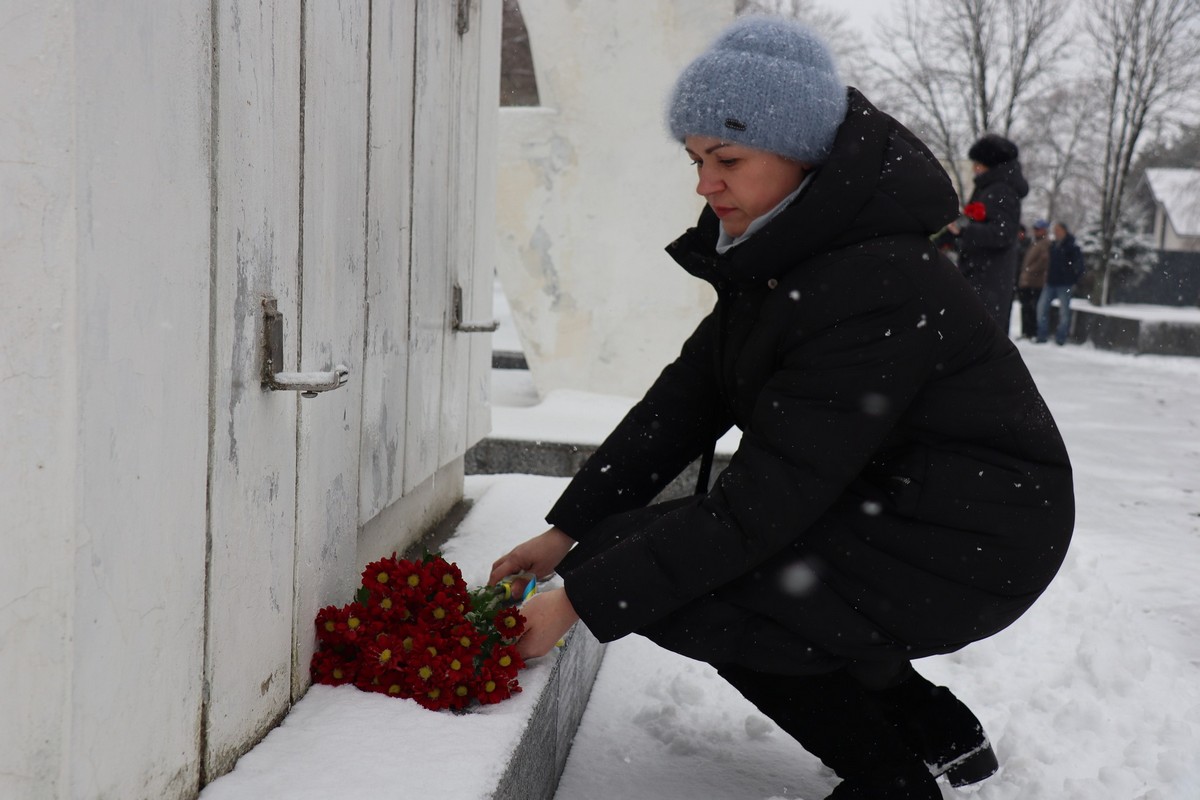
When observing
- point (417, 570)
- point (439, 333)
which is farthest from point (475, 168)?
point (417, 570)

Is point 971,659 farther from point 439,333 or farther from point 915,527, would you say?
point 439,333

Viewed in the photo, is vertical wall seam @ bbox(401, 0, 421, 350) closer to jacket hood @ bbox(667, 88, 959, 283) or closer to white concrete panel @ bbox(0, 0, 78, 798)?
jacket hood @ bbox(667, 88, 959, 283)

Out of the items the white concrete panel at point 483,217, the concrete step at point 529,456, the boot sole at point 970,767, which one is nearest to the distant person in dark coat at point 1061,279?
the concrete step at point 529,456

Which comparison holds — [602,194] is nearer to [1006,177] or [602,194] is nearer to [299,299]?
[1006,177]

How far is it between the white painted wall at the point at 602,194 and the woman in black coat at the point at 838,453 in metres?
3.86

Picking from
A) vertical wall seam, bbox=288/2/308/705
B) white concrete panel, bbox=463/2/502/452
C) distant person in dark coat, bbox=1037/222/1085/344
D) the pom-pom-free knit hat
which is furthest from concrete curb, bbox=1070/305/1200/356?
vertical wall seam, bbox=288/2/308/705

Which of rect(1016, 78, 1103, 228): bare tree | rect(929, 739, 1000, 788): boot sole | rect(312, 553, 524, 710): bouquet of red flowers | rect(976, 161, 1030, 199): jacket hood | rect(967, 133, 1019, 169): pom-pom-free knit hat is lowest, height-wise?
rect(929, 739, 1000, 788): boot sole

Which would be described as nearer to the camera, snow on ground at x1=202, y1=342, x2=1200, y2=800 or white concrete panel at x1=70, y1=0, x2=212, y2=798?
white concrete panel at x1=70, y1=0, x2=212, y2=798

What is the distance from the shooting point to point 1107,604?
3.70 metres

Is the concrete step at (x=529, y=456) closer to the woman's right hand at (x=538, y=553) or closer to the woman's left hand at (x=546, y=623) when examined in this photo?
the woman's right hand at (x=538, y=553)

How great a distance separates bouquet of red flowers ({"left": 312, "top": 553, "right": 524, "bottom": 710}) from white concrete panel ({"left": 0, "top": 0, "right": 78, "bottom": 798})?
29.0 inches

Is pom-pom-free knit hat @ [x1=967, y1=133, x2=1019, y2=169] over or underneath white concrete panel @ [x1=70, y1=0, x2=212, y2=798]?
over

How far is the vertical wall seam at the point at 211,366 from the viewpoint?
4.82 feet

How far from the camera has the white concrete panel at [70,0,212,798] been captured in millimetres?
1199
